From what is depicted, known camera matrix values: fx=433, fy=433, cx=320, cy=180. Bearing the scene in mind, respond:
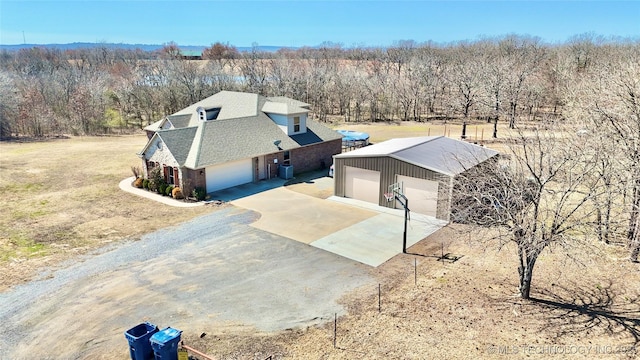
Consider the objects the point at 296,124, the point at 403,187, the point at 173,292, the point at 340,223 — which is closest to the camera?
the point at 173,292

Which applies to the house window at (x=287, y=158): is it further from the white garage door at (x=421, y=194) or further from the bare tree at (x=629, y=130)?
the bare tree at (x=629, y=130)

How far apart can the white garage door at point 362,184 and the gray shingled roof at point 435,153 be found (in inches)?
37.6

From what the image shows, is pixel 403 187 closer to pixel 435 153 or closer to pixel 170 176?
pixel 435 153

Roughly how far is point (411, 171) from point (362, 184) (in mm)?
3245

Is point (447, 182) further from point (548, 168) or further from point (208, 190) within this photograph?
point (208, 190)

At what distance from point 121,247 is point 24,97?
39321 mm

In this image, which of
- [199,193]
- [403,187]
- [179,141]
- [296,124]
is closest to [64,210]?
[199,193]

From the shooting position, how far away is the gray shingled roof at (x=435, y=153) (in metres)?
21.4

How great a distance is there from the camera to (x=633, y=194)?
52.5ft

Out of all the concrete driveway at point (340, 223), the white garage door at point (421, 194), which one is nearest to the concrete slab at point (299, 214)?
the concrete driveway at point (340, 223)

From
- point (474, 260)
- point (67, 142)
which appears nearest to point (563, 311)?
point (474, 260)

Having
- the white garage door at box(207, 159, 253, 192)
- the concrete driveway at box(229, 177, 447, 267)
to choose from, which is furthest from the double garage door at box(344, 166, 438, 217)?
the white garage door at box(207, 159, 253, 192)

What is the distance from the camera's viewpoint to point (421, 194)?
2186cm

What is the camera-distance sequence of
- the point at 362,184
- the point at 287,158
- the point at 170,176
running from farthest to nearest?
the point at 287,158 → the point at 170,176 → the point at 362,184
